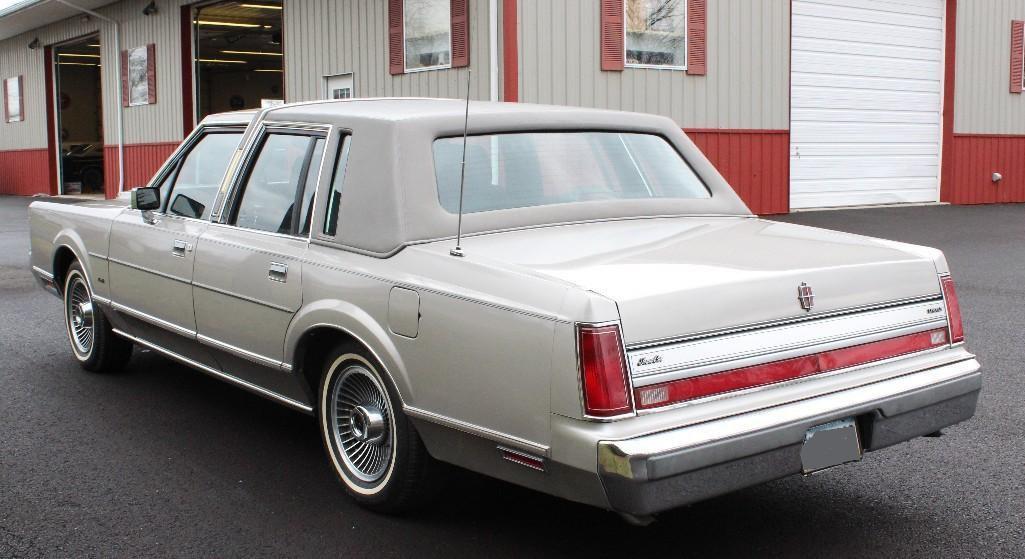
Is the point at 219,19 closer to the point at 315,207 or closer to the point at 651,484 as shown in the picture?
the point at 315,207

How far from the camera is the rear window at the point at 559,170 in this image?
428 cm

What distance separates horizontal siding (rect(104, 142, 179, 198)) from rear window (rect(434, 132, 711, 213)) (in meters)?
18.7

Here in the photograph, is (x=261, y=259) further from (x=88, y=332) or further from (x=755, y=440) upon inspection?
(x=88, y=332)

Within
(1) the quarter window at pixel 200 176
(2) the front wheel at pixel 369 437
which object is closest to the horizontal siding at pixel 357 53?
(1) the quarter window at pixel 200 176

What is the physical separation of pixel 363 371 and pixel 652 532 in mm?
1188

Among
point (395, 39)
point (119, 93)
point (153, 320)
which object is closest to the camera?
point (153, 320)

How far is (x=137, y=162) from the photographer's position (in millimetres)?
24062

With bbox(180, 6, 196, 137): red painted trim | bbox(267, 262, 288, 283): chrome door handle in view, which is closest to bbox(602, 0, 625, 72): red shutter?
bbox(180, 6, 196, 137): red painted trim

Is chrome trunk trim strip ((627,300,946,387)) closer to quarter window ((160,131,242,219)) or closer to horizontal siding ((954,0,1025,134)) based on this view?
quarter window ((160,131,242,219))

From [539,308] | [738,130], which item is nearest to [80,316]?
[539,308]

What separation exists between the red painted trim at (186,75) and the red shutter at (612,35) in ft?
31.6

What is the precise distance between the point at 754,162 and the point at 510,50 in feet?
16.6

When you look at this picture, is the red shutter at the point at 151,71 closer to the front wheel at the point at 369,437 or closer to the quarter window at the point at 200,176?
the quarter window at the point at 200,176

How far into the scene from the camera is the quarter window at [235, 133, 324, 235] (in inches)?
181
